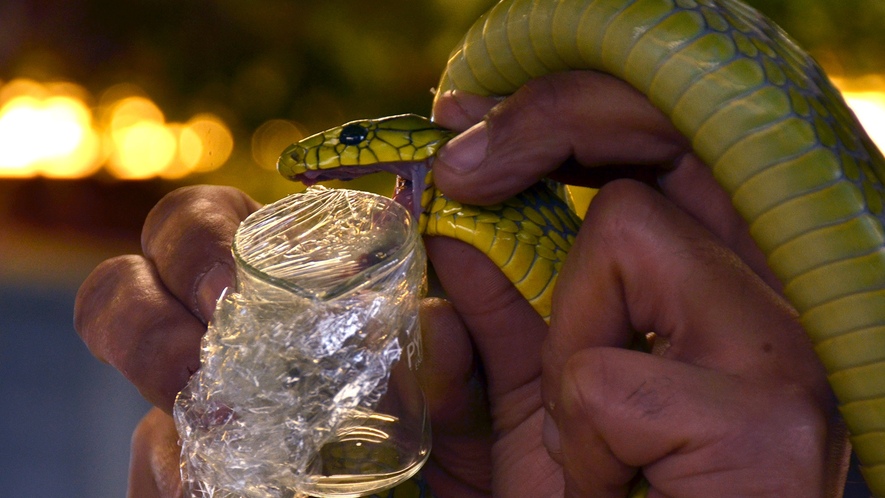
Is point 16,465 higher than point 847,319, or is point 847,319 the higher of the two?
point 847,319

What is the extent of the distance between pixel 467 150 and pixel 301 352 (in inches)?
8.0

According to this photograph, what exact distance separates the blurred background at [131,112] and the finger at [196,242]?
94 centimetres

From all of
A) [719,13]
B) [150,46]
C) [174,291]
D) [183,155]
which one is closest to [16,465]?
[183,155]

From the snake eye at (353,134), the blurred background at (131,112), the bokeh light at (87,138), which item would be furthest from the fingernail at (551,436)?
the bokeh light at (87,138)

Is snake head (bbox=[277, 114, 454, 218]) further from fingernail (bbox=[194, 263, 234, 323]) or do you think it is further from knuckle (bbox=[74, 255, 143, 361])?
knuckle (bbox=[74, 255, 143, 361])

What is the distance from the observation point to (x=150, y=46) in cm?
229

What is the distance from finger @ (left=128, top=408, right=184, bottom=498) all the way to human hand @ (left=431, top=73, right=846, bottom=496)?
0.38 metres

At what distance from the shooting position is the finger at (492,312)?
2.22 feet

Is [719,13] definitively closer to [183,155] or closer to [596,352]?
[596,352]

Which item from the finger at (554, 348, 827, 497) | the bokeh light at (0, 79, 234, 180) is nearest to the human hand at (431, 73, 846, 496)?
the finger at (554, 348, 827, 497)

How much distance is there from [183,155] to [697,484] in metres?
2.23

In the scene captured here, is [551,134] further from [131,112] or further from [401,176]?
[131,112]

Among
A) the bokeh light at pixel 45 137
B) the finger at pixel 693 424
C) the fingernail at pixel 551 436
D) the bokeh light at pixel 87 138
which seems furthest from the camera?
the bokeh light at pixel 45 137

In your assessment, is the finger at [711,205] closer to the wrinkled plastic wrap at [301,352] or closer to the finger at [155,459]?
the wrinkled plastic wrap at [301,352]
